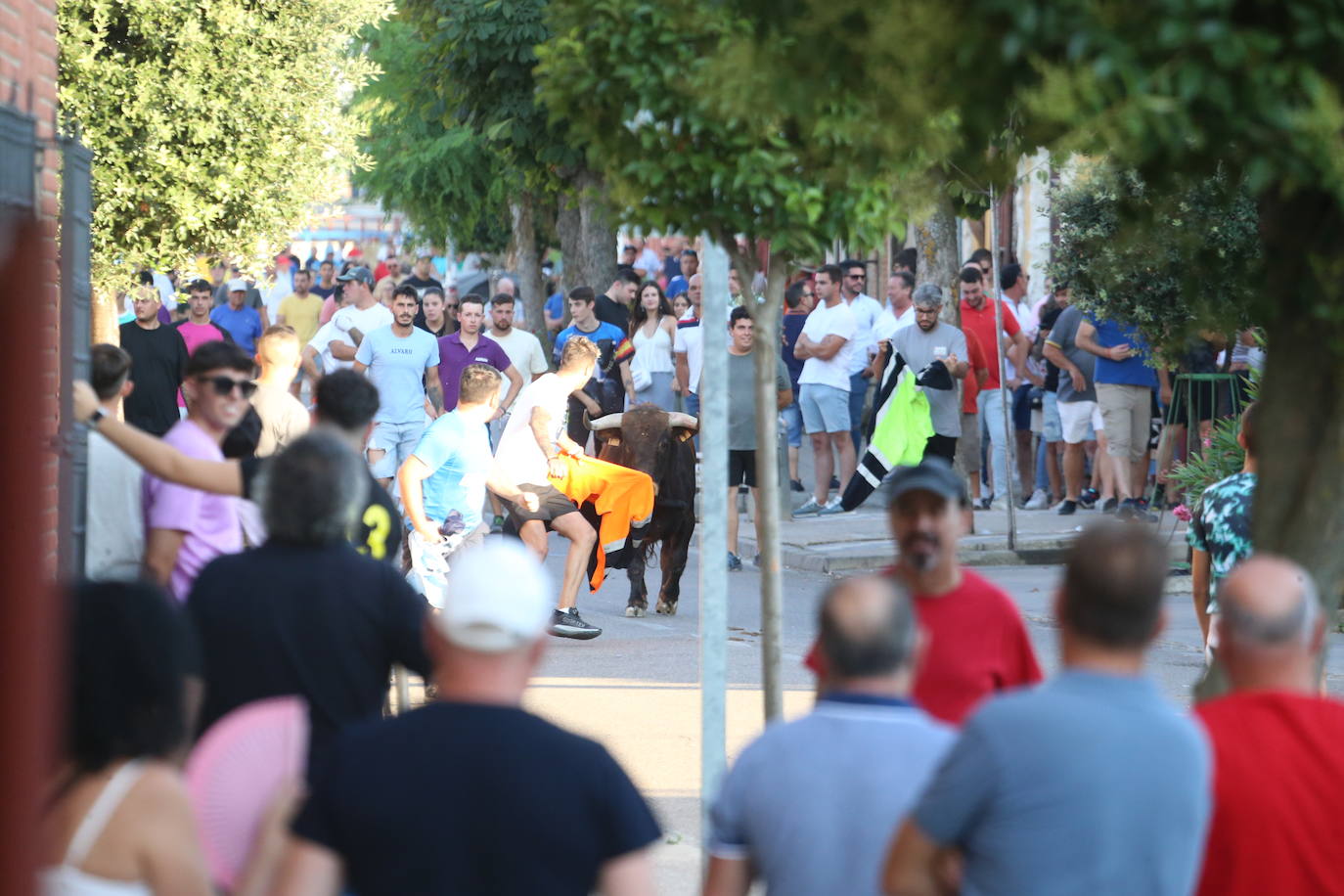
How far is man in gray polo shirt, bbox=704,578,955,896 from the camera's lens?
2918 millimetres

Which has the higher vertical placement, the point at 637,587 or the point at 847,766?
the point at 847,766

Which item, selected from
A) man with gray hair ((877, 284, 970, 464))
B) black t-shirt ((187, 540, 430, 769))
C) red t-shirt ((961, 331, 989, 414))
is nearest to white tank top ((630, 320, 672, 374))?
red t-shirt ((961, 331, 989, 414))

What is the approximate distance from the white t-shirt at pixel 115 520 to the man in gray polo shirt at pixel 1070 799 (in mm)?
3135

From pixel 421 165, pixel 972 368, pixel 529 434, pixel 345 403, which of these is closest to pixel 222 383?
pixel 345 403

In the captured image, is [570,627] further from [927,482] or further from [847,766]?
[847,766]

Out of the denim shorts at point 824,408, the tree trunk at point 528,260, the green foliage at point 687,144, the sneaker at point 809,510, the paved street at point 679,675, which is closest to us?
the green foliage at point 687,144

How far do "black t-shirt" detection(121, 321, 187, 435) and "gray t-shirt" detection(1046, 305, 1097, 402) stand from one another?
737 centimetres

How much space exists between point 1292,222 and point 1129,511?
11449mm

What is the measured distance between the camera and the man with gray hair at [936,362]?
44.2 ft

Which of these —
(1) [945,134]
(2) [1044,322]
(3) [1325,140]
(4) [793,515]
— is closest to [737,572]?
(4) [793,515]

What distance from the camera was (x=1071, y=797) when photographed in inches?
102

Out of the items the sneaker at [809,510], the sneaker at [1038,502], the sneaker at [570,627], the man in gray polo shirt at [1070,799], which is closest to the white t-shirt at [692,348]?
the sneaker at [809,510]

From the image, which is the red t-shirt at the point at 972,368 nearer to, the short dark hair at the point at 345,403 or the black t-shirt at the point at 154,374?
the black t-shirt at the point at 154,374

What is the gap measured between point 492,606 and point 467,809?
31cm
